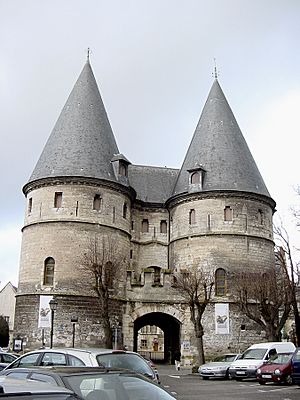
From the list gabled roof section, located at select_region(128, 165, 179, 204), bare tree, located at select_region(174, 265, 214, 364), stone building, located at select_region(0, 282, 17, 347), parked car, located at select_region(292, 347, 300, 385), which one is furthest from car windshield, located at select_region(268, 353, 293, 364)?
stone building, located at select_region(0, 282, 17, 347)

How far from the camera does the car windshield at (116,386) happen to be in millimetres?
5594

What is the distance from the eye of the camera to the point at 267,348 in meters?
24.7

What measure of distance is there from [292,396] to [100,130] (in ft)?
84.1

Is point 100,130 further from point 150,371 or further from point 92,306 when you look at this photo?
point 150,371

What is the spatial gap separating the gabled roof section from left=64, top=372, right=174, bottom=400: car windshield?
3610 cm

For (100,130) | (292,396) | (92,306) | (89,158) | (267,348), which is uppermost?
(100,130)

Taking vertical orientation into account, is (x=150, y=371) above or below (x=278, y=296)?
below

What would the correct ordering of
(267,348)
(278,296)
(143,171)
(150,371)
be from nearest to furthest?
(150,371), (267,348), (278,296), (143,171)

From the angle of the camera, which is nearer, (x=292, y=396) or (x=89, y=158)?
(x=292, y=396)

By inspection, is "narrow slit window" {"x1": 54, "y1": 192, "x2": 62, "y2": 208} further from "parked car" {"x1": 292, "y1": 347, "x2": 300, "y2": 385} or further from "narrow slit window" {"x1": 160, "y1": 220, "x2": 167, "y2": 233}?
Answer: "parked car" {"x1": 292, "y1": 347, "x2": 300, "y2": 385}

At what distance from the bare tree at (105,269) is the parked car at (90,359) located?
2018cm

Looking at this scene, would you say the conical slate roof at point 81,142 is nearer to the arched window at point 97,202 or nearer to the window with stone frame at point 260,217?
the arched window at point 97,202

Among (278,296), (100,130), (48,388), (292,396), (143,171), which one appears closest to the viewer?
(48,388)

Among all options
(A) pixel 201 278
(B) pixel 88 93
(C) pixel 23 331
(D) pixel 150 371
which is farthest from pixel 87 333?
(D) pixel 150 371
